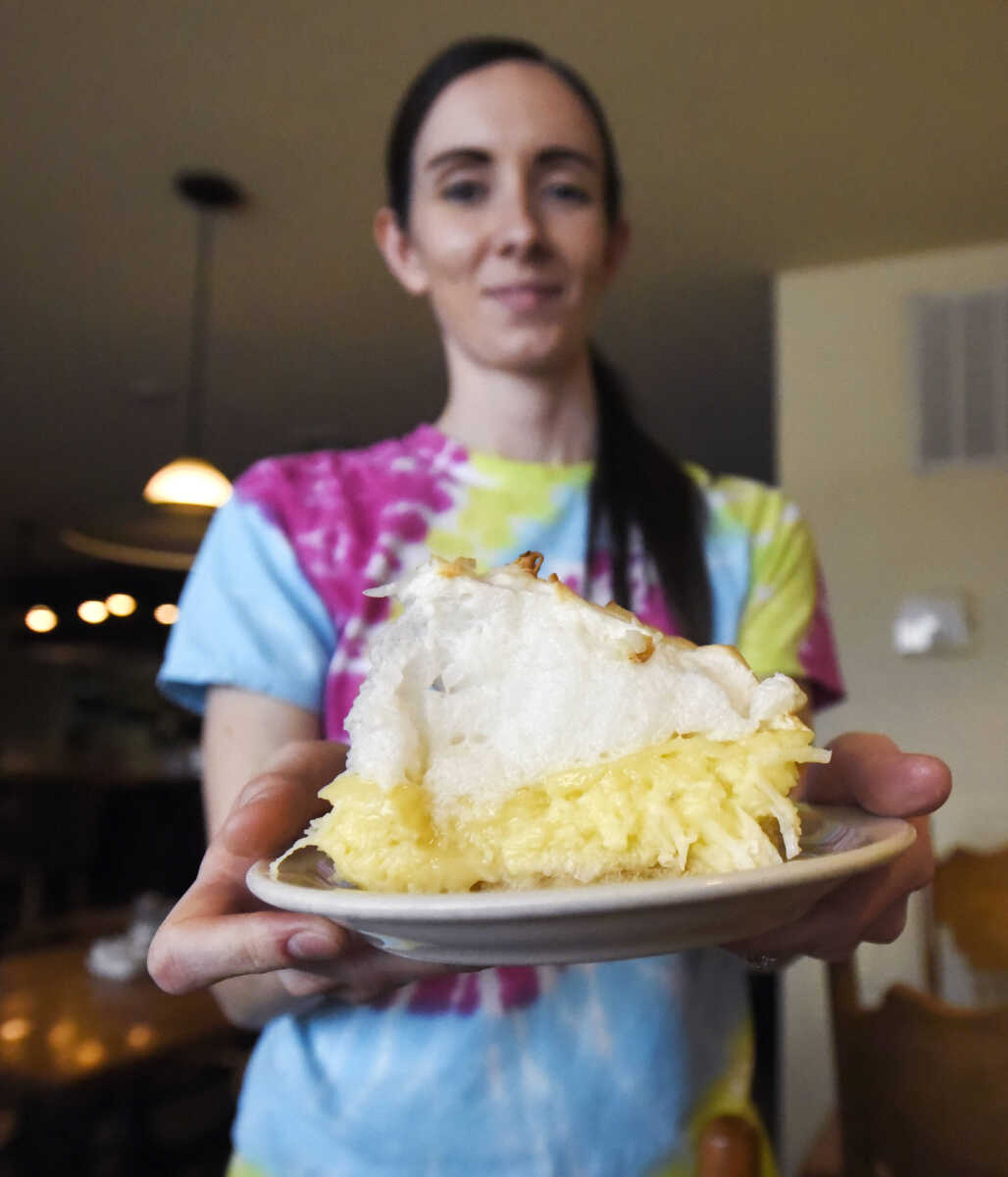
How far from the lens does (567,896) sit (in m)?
0.26

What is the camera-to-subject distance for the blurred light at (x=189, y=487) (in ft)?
6.59

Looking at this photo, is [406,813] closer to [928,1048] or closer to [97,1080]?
[928,1048]

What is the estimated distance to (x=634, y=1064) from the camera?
0.60m

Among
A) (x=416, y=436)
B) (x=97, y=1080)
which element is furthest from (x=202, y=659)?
(x=97, y=1080)

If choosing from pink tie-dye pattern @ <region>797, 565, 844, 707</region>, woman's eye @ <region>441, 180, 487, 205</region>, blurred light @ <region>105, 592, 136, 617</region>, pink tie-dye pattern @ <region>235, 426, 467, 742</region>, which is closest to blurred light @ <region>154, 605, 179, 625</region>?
blurred light @ <region>105, 592, 136, 617</region>

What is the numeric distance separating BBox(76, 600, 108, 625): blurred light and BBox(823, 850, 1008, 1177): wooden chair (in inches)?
32.6

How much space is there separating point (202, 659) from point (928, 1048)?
62cm

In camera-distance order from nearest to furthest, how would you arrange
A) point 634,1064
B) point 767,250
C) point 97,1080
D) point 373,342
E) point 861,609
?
point 634,1064 → point 97,1080 → point 861,609 → point 767,250 → point 373,342

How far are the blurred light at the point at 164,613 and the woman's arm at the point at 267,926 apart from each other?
72 centimetres

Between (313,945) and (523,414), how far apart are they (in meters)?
0.45

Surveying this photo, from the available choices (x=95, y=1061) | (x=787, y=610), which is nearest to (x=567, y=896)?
(x=787, y=610)

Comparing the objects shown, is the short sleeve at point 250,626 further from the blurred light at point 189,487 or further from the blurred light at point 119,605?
the blurred light at point 189,487

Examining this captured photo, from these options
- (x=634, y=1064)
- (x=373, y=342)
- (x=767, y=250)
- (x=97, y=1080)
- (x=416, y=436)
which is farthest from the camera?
(x=373, y=342)

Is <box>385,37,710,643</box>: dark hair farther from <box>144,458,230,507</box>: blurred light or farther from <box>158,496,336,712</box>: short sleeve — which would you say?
<box>144,458,230,507</box>: blurred light
